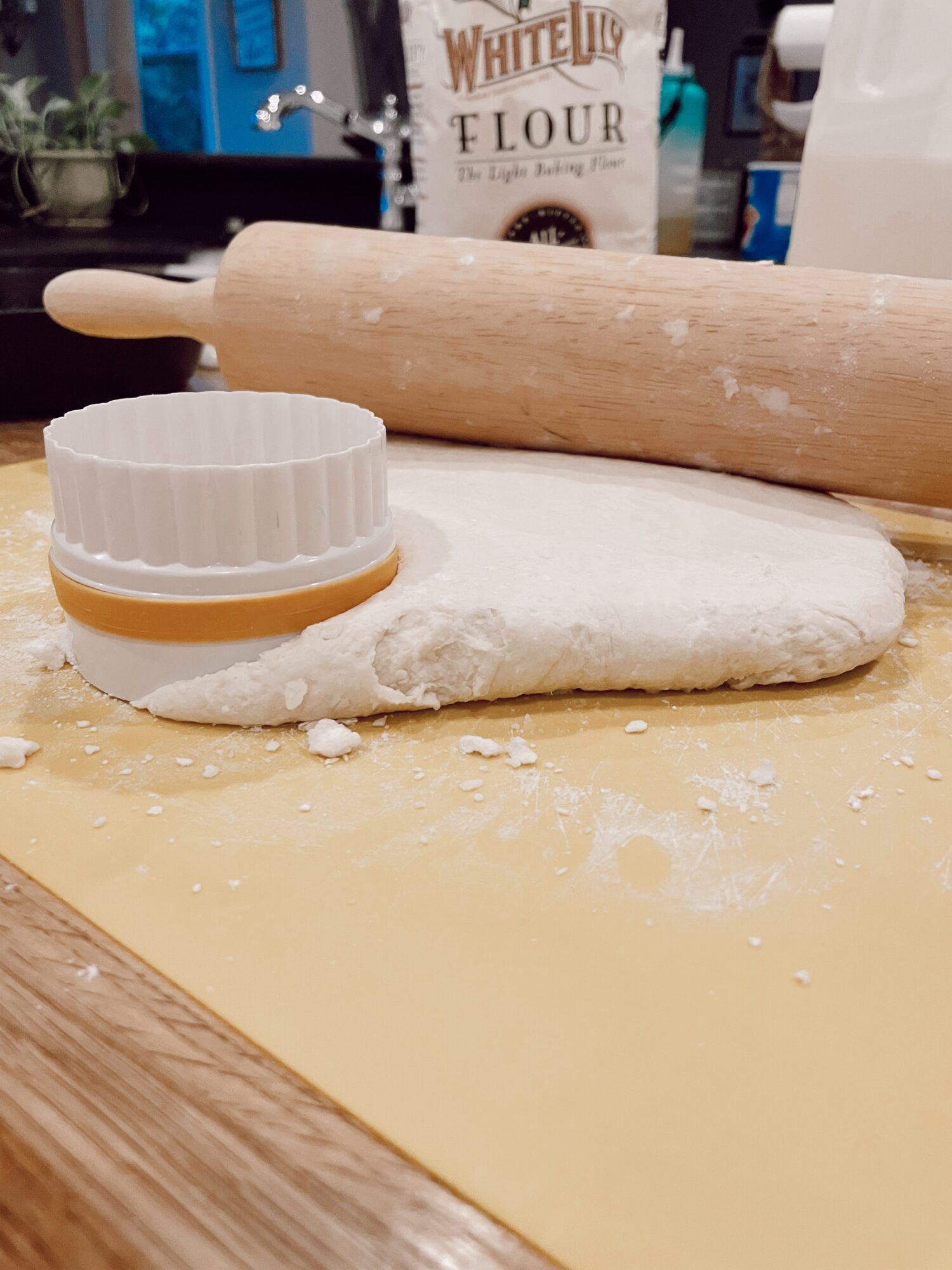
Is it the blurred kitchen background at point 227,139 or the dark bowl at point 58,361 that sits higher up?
the blurred kitchen background at point 227,139

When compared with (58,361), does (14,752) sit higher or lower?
lower

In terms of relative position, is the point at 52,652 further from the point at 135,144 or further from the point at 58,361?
the point at 135,144

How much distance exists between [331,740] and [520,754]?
13 centimetres

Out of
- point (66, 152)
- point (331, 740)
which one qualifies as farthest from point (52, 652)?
point (66, 152)

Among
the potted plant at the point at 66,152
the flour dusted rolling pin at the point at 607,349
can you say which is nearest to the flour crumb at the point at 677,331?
the flour dusted rolling pin at the point at 607,349

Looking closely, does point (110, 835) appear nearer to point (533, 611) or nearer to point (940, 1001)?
point (533, 611)

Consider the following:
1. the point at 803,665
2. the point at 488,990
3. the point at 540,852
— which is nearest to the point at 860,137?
the point at 803,665

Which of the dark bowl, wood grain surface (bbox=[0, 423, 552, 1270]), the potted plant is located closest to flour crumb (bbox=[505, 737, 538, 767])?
wood grain surface (bbox=[0, 423, 552, 1270])

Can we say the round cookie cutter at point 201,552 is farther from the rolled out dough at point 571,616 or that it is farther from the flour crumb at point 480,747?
the flour crumb at point 480,747

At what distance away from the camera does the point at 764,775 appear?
2.21 feet

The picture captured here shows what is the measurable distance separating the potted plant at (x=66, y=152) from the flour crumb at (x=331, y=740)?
145 centimetres

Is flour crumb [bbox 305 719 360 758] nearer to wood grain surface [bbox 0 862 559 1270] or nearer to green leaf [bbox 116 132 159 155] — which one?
wood grain surface [bbox 0 862 559 1270]

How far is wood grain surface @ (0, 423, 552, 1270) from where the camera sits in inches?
14.9

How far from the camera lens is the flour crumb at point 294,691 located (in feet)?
2.31
